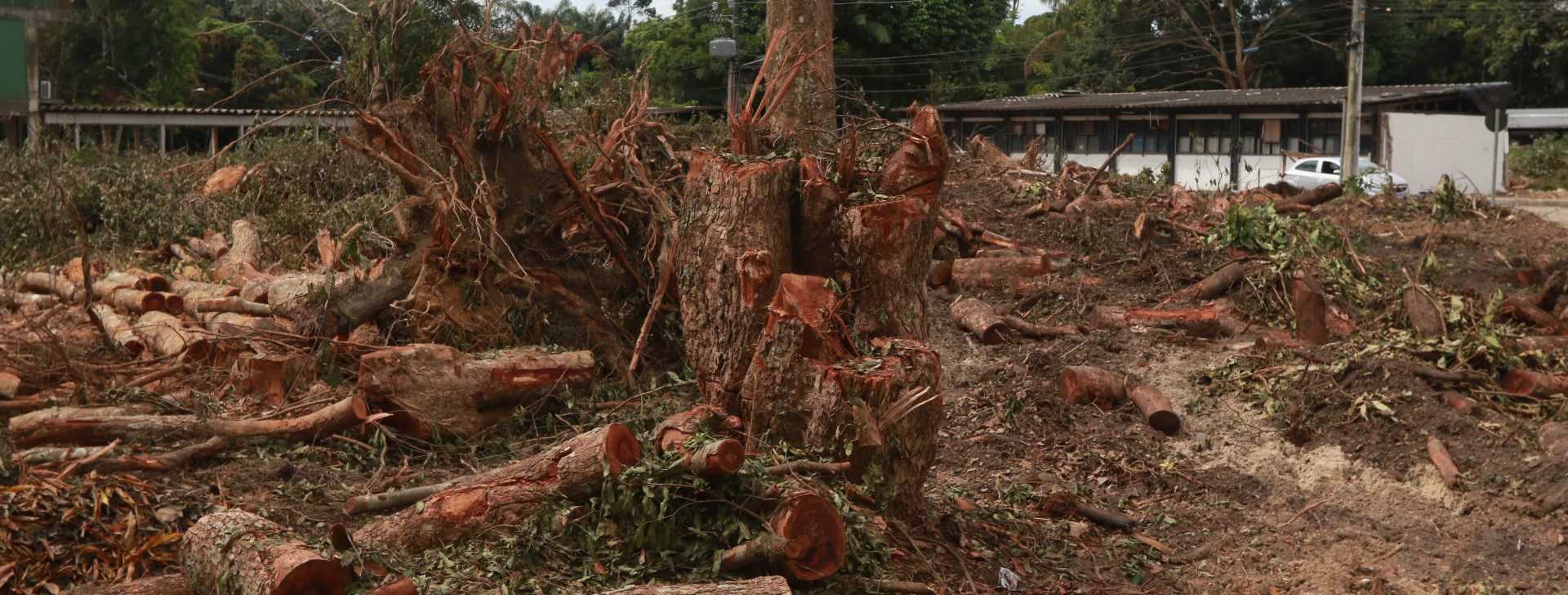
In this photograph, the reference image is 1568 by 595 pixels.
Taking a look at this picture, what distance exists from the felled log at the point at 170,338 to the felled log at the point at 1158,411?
5815 millimetres

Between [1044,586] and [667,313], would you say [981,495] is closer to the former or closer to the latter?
[1044,586]

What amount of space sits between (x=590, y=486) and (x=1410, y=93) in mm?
28800

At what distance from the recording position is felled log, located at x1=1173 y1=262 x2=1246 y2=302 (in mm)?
8930

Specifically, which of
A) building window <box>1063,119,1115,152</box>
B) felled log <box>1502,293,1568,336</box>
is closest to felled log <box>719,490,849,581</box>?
felled log <box>1502,293,1568,336</box>

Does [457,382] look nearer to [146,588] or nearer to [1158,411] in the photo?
[146,588]

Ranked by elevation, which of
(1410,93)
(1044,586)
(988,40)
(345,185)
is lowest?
(1044,586)


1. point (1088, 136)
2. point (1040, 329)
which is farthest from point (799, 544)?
point (1088, 136)

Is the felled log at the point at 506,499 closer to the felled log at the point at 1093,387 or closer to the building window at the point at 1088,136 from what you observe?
the felled log at the point at 1093,387

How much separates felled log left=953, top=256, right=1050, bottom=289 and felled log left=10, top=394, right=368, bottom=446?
5.96 meters

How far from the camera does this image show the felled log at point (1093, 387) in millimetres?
7215

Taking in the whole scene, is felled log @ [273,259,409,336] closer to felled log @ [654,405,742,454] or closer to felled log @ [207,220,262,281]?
felled log @ [654,405,742,454]

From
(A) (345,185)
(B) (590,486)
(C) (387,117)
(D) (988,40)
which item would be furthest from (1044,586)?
(D) (988,40)

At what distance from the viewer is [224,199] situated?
42.0 ft

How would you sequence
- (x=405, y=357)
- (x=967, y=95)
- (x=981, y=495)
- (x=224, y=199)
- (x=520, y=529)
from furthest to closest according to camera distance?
(x=967, y=95) < (x=224, y=199) < (x=981, y=495) < (x=405, y=357) < (x=520, y=529)
